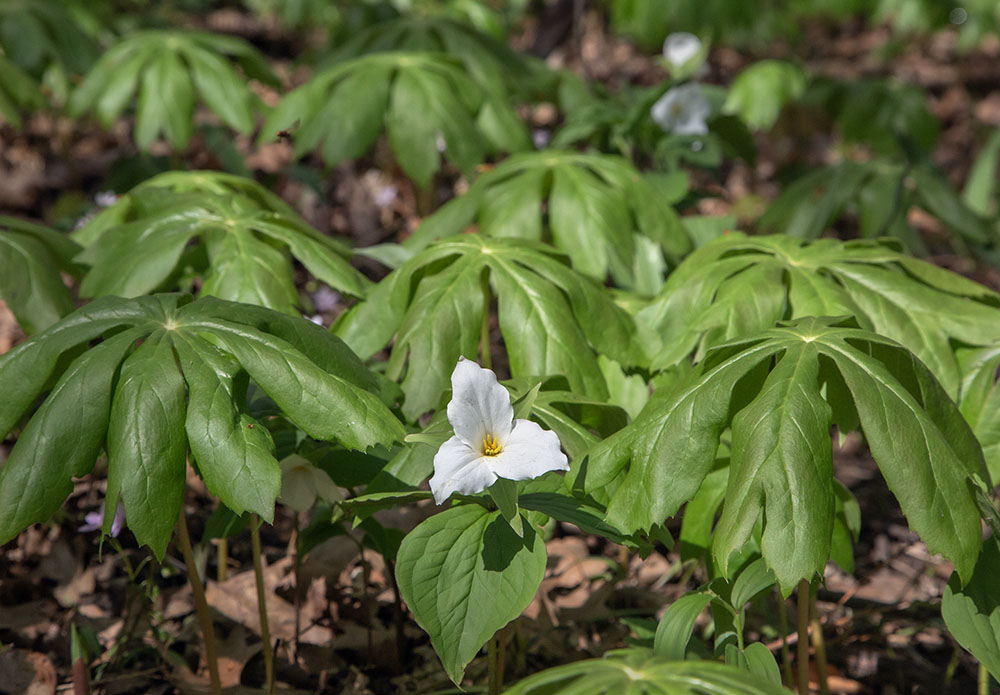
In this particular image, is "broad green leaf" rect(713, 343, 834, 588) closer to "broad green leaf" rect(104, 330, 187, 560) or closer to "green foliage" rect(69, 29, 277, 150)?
"broad green leaf" rect(104, 330, 187, 560)

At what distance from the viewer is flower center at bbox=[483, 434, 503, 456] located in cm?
97

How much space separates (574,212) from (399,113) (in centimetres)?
53

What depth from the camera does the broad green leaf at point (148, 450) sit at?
3.17 ft

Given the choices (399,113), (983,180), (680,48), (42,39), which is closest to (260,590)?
(399,113)

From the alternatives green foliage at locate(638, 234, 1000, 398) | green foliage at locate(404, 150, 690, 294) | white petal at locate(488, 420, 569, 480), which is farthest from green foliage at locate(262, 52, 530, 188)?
white petal at locate(488, 420, 569, 480)

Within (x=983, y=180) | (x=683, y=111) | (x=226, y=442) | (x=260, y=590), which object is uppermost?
(x=226, y=442)

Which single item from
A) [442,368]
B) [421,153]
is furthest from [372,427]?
[421,153]

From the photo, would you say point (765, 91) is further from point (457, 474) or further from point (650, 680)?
point (650, 680)

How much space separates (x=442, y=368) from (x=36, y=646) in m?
0.90

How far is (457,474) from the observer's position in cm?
93

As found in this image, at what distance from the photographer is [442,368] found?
4.15ft

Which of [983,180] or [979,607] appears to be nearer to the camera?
[979,607]

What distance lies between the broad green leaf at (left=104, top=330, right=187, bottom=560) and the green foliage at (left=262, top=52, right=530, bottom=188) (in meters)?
1.04

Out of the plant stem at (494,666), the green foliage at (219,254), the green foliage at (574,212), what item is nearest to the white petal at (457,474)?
the plant stem at (494,666)
